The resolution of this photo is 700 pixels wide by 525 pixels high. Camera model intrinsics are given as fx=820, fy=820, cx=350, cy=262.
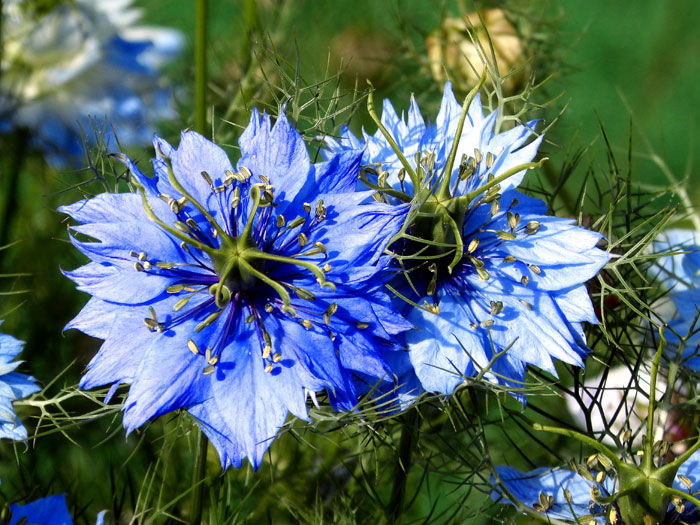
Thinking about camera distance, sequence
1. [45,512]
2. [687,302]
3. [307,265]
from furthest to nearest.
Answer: [687,302] < [45,512] < [307,265]

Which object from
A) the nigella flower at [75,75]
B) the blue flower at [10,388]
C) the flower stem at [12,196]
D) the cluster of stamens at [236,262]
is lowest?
the flower stem at [12,196]

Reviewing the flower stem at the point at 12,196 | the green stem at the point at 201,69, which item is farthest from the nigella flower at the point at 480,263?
the flower stem at the point at 12,196

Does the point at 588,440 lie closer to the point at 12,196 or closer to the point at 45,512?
the point at 45,512

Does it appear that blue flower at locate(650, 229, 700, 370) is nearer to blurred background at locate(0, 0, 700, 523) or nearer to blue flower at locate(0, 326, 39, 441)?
blurred background at locate(0, 0, 700, 523)

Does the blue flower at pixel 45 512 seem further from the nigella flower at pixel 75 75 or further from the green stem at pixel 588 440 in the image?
the nigella flower at pixel 75 75

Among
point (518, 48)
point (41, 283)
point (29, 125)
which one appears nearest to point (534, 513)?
point (518, 48)

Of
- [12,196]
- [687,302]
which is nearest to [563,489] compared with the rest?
[687,302]
